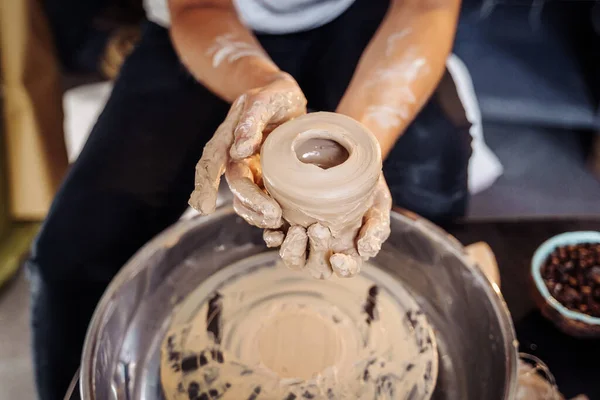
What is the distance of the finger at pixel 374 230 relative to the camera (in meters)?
0.72

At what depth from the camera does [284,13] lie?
1262 mm

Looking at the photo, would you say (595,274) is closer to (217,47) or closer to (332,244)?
(332,244)

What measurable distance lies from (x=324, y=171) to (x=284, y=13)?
2.37 ft

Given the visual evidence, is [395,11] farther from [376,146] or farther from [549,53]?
[549,53]

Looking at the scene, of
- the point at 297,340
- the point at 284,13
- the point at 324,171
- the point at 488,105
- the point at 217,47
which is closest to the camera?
the point at 324,171

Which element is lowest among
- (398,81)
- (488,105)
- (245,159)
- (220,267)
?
(488,105)

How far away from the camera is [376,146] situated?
26.9 inches

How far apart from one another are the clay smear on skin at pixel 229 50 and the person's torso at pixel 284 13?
129 mm

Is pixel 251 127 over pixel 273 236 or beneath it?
over

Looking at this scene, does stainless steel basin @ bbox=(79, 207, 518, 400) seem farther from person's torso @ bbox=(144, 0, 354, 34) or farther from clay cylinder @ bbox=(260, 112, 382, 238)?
person's torso @ bbox=(144, 0, 354, 34)

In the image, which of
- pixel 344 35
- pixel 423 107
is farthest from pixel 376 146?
pixel 344 35

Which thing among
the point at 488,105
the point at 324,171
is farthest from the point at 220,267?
the point at 488,105

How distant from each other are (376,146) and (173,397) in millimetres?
498

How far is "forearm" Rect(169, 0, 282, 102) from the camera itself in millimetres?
1074
